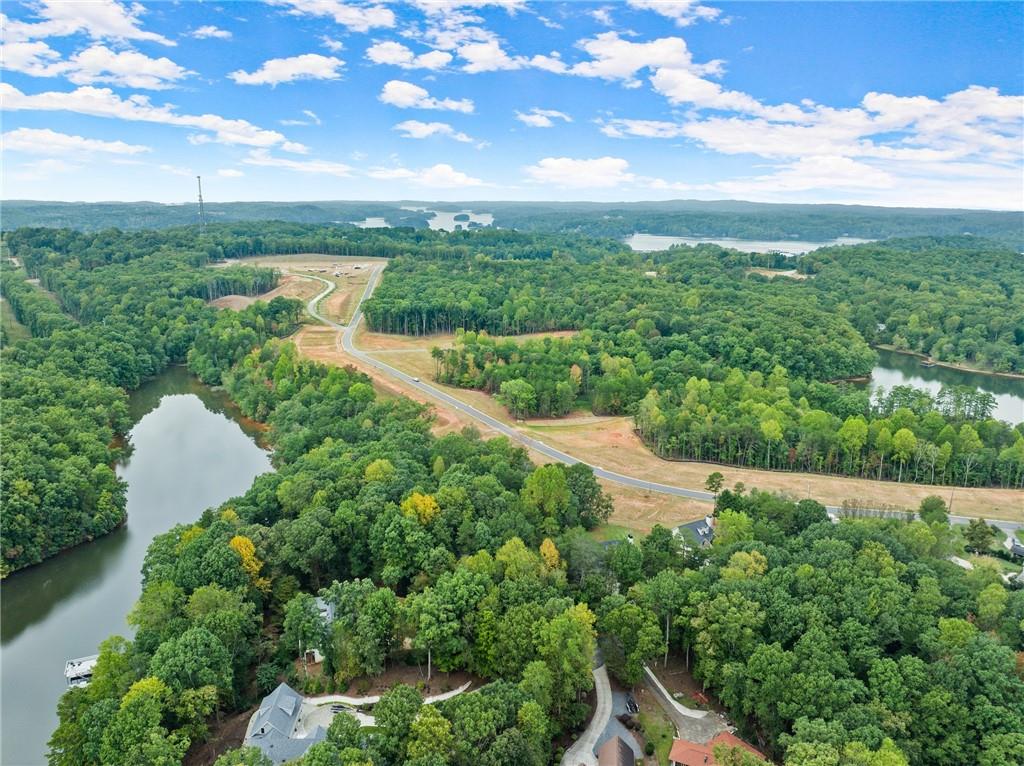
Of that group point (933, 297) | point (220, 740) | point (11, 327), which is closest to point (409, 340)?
point (11, 327)

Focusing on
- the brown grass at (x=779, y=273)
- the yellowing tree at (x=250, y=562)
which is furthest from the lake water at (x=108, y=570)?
the brown grass at (x=779, y=273)

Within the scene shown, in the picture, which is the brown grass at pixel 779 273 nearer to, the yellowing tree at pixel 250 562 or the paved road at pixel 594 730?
the paved road at pixel 594 730

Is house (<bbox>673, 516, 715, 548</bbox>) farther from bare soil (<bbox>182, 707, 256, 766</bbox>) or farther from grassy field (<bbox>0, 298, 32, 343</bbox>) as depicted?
grassy field (<bbox>0, 298, 32, 343</bbox>)

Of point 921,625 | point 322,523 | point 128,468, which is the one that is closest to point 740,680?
Result: point 921,625

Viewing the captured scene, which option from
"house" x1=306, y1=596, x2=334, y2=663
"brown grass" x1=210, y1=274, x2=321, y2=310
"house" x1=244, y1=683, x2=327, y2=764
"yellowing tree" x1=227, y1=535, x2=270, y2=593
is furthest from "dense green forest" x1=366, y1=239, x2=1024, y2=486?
"house" x1=244, y1=683, x2=327, y2=764

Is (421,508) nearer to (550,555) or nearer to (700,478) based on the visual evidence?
(550,555)

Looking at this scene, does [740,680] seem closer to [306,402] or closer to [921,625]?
[921,625]
